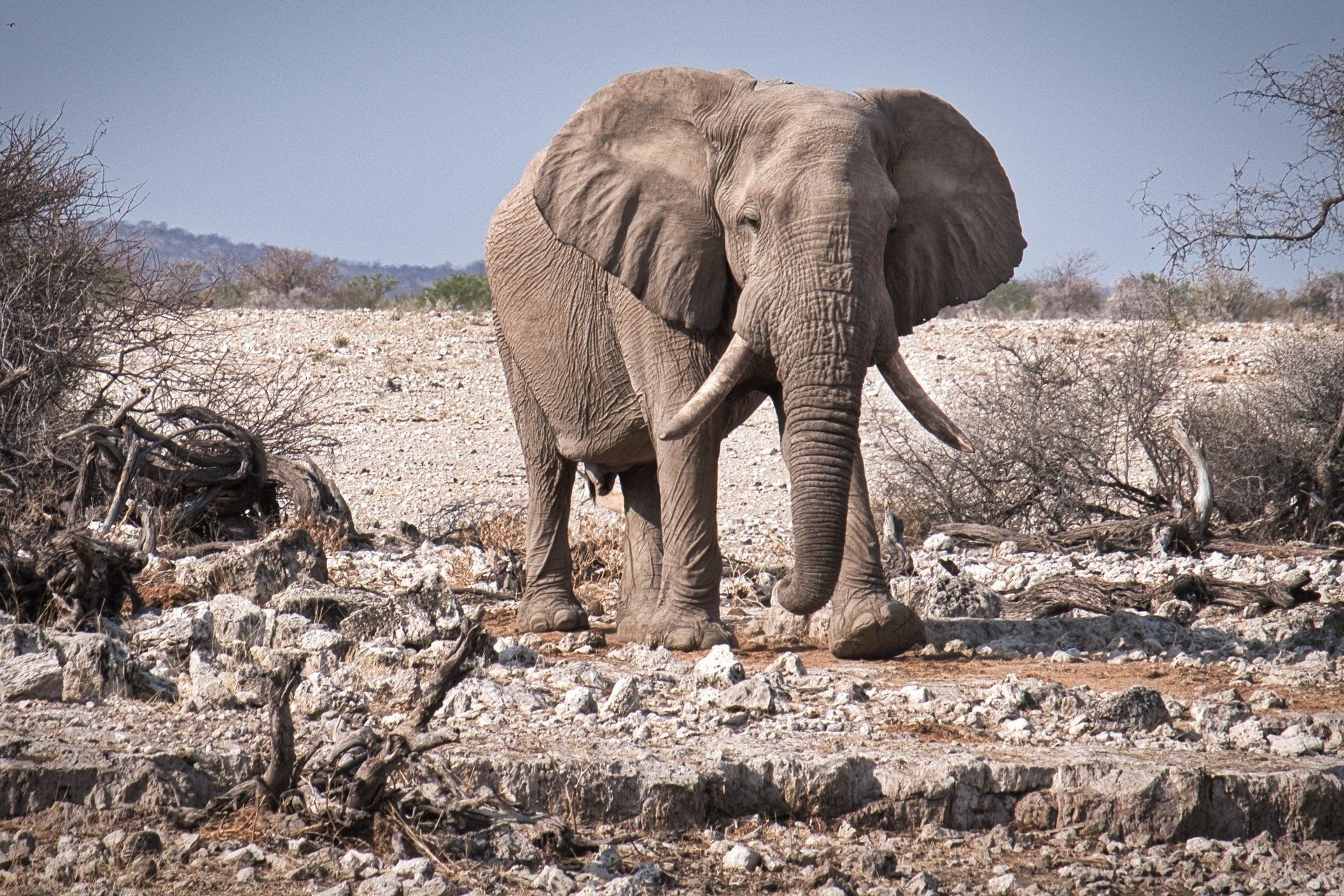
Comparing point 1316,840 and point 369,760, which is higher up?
point 369,760

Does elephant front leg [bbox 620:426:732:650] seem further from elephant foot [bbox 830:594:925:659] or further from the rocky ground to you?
elephant foot [bbox 830:594:925:659]

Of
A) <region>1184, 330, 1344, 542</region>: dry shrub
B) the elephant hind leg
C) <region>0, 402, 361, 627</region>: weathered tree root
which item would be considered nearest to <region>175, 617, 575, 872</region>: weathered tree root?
<region>0, 402, 361, 627</region>: weathered tree root

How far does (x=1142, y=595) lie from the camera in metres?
7.98

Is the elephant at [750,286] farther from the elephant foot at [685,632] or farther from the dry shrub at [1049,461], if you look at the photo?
the dry shrub at [1049,461]

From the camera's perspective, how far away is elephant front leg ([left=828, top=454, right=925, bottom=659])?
21.7 feet

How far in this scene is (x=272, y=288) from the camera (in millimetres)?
34438

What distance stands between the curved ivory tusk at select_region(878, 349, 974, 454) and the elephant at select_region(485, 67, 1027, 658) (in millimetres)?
12

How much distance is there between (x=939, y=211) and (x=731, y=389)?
1361 mm

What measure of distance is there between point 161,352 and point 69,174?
5.58 feet

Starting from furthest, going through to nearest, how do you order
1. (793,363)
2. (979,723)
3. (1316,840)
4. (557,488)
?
1. (557,488)
2. (793,363)
3. (979,723)
4. (1316,840)

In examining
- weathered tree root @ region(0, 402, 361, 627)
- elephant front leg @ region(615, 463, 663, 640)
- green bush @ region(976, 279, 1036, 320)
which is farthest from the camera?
green bush @ region(976, 279, 1036, 320)

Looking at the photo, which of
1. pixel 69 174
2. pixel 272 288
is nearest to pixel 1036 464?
pixel 69 174

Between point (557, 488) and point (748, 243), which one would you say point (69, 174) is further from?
point (748, 243)

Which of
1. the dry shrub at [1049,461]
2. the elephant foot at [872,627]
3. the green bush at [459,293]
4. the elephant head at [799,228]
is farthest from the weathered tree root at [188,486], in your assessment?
the green bush at [459,293]
